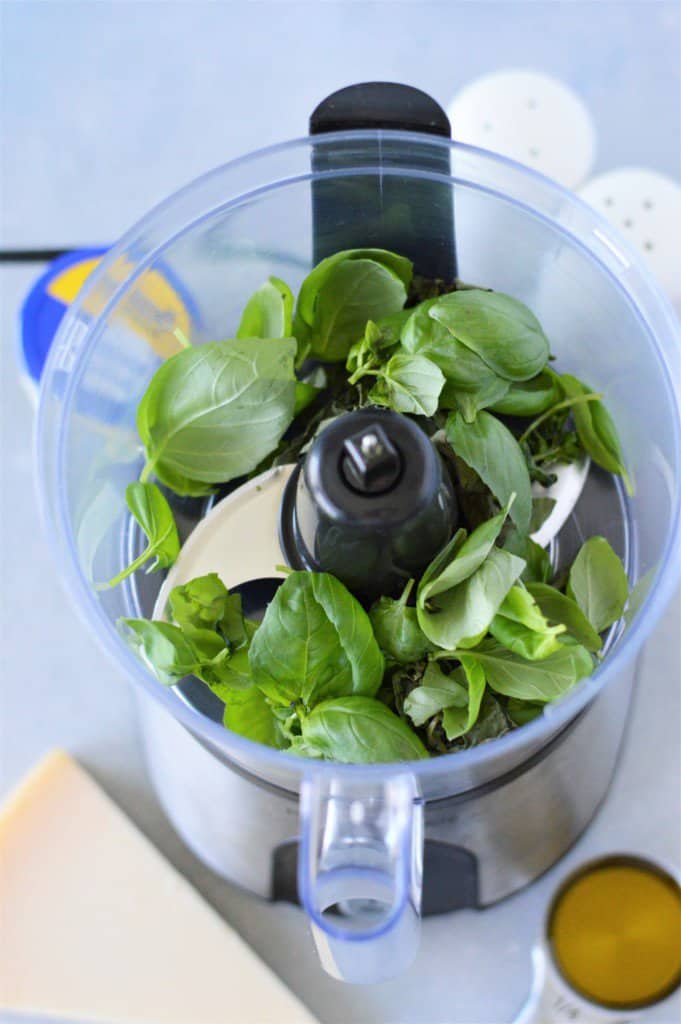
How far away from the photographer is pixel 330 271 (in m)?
0.44

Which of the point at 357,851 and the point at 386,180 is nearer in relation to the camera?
the point at 357,851

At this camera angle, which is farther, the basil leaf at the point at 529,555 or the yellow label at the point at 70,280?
the yellow label at the point at 70,280

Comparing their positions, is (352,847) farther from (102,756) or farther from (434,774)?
(102,756)

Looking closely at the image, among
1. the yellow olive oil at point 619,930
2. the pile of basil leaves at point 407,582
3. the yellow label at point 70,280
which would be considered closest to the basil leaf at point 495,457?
the pile of basil leaves at point 407,582

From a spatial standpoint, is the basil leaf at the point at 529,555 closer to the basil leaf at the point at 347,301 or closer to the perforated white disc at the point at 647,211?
the basil leaf at the point at 347,301

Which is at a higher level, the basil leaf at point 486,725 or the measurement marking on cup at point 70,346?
the measurement marking on cup at point 70,346

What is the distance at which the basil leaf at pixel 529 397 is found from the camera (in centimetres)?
45

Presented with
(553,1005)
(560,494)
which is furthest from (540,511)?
(553,1005)

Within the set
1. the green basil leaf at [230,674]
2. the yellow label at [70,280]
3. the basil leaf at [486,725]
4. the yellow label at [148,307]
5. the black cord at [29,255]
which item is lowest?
the basil leaf at [486,725]

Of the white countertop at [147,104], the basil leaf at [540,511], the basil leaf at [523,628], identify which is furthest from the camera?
the white countertop at [147,104]

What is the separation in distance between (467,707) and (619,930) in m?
0.20

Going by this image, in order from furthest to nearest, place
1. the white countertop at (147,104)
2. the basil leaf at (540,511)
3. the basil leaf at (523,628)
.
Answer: the white countertop at (147,104) < the basil leaf at (540,511) < the basil leaf at (523,628)

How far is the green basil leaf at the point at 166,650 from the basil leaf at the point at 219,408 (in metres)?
0.07

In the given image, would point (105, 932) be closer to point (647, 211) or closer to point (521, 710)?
point (521, 710)
